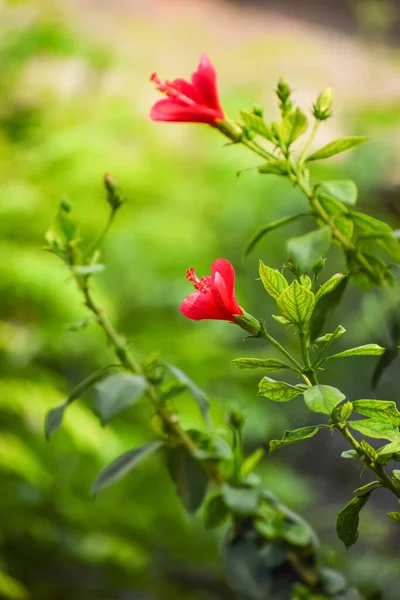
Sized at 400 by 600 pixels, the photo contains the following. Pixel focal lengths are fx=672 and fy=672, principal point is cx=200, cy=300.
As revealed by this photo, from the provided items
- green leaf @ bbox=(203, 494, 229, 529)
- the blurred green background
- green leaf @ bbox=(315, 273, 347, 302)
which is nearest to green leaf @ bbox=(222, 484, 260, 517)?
green leaf @ bbox=(203, 494, 229, 529)

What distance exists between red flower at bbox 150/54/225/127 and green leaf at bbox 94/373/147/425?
0.36 feet

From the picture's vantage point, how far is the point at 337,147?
0.27 metres

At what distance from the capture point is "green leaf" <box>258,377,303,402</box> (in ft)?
0.76

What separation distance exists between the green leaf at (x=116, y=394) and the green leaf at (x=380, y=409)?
0.30 feet

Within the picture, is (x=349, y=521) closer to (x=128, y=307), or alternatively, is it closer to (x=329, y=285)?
(x=329, y=285)

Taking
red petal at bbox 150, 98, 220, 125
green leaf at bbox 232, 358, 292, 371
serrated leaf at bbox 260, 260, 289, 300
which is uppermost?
red petal at bbox 150, 98, 220, 125

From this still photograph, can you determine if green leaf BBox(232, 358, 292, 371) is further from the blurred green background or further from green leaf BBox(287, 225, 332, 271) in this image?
the blurred green background

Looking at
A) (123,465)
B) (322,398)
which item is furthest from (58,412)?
(322,398)

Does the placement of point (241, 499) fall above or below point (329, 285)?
below

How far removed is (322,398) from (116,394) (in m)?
0.10

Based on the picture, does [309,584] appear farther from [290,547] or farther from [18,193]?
[18,193]

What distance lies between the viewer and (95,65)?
1387 mm

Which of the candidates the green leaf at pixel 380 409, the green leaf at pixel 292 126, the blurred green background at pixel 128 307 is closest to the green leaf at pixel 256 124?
the green leaf at pixel 292 126

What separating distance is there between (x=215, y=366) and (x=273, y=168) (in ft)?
2.47
